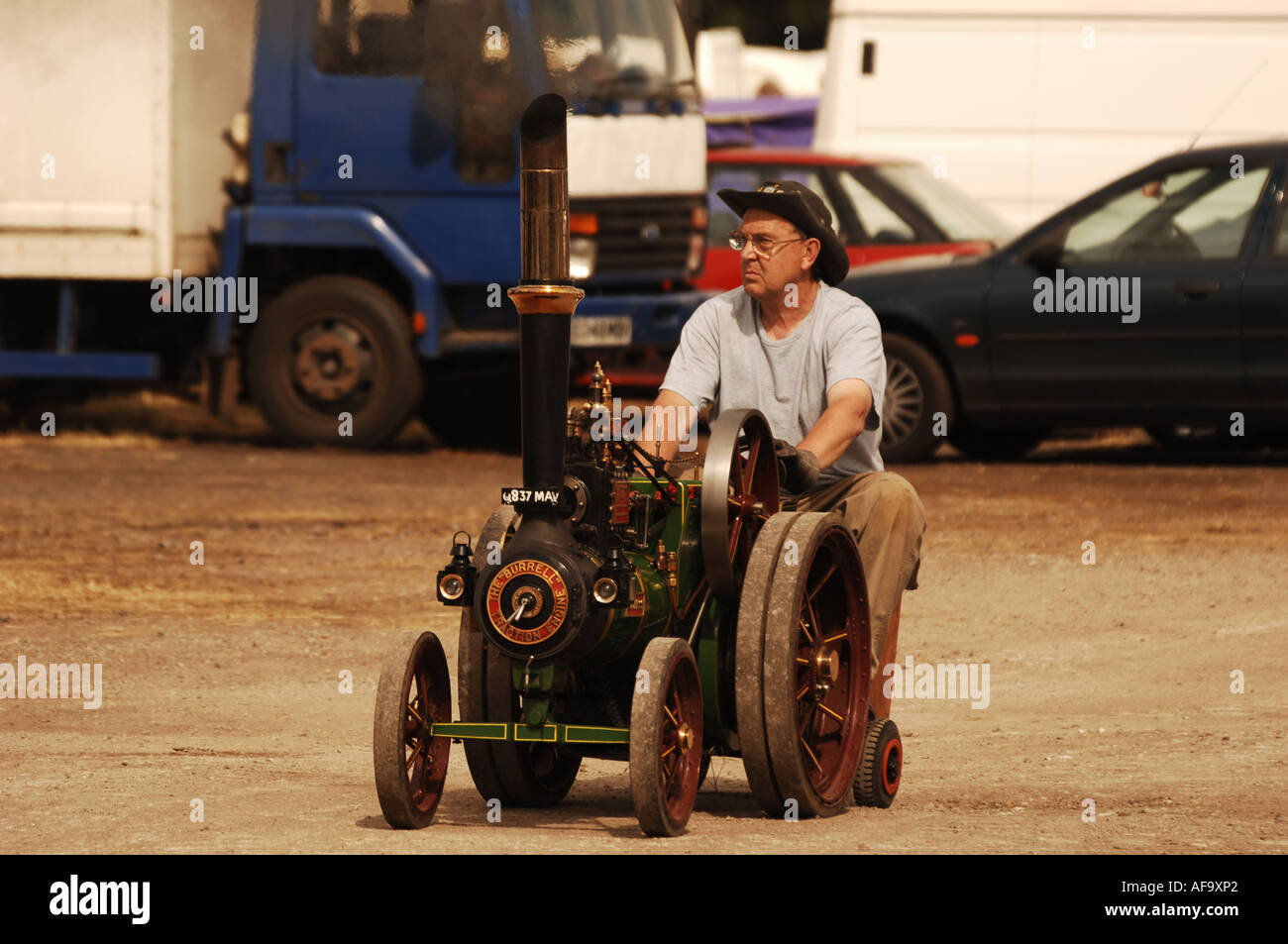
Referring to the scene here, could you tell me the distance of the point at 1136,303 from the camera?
527 inches

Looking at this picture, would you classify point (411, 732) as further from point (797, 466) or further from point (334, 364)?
point (334, 364)

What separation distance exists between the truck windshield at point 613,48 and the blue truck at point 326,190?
2 centimetres

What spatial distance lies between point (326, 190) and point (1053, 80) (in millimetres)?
5769

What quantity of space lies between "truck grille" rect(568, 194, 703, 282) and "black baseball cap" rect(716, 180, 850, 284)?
8454 mm

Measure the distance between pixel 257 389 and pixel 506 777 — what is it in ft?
31.9

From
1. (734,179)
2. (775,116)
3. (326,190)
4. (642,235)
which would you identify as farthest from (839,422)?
(775,116)

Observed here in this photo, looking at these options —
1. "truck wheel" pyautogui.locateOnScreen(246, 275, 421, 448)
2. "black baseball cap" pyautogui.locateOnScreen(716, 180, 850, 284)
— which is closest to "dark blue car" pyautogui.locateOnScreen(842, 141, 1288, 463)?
"truck wheel" pyautogui.locateOnScreen(246, 275, 421, 448)

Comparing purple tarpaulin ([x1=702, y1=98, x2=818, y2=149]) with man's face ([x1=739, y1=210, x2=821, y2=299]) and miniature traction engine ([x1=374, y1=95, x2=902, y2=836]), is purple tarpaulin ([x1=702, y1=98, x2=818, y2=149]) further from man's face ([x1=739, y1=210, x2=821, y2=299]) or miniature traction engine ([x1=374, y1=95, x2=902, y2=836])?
miniature traction engine ([x1=374, y1=95, x2=902, y2=836])

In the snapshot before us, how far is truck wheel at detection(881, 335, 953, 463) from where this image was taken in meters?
14.0

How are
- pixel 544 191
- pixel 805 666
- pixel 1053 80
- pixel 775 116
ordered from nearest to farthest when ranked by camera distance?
pixel 544 191 → pixel 805 666 → pixel 1053 80 → pixel 775 116

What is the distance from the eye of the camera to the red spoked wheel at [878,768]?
20.7 ft

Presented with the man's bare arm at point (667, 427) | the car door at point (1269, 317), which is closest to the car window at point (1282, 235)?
the car door at point (1269, 317)

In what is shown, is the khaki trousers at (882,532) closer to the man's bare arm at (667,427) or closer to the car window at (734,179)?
the man's bare arm at (667,427)

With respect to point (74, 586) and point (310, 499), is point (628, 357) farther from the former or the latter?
point (74, 586)
